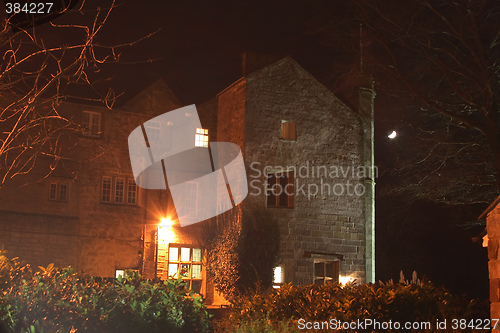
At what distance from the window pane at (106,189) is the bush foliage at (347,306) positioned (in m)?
10.7

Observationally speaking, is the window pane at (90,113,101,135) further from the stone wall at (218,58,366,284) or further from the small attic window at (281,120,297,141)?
the small attic window at (281,120,297,141)

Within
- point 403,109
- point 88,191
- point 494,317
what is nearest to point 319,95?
point 403,109

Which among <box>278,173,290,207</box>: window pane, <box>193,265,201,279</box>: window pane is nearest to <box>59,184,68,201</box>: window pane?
<box>193,265,201,279</box>: window pane

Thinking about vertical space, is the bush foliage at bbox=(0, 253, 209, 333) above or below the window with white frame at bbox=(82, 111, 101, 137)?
Answer: below

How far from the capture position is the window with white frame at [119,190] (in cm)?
2080

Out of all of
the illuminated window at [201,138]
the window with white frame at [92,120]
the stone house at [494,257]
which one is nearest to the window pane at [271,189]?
the illuminated window at [201,138]

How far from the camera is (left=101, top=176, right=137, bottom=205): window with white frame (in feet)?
68.2

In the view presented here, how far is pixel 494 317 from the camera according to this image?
313 inches

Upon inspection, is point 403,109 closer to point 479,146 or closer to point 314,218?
point 479,146

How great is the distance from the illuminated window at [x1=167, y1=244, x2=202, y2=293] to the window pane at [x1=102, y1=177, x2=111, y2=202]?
283cm

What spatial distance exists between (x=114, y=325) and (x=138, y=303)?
434mm

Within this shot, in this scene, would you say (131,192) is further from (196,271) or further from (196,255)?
(196,271)

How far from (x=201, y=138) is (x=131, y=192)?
10.2ft

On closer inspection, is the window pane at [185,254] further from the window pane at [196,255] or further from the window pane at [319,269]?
the window pane at [319,269]
